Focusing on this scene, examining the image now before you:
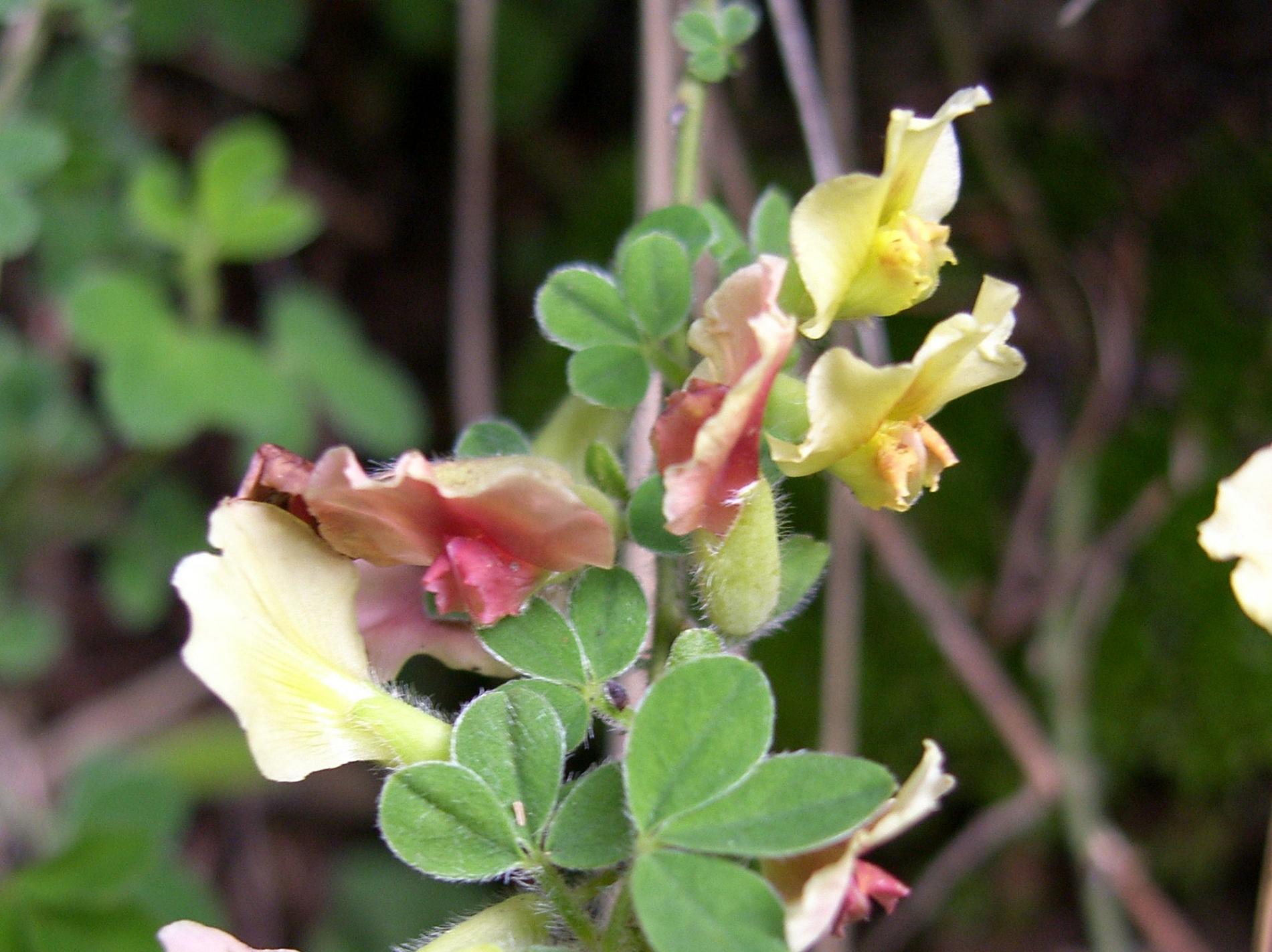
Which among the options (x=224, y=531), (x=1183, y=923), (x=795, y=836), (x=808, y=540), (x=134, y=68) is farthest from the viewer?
(x=134, y=68)

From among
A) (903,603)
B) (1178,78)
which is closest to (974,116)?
(1178,78)

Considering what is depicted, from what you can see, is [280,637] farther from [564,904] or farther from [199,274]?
[199,274]

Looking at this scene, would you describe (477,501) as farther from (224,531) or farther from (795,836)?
(795,836)

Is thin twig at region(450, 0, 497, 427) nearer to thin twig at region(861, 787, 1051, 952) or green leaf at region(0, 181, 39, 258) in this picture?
green leaf at region(0, 181, 39, 258)

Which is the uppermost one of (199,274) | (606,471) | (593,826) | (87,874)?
(199,274)

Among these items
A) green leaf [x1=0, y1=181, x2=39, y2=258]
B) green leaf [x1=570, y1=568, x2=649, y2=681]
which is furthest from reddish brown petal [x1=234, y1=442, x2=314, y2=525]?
green leaf [x1=0, y1=181, x2=39, y2=258]

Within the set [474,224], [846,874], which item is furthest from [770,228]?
[474,224]
